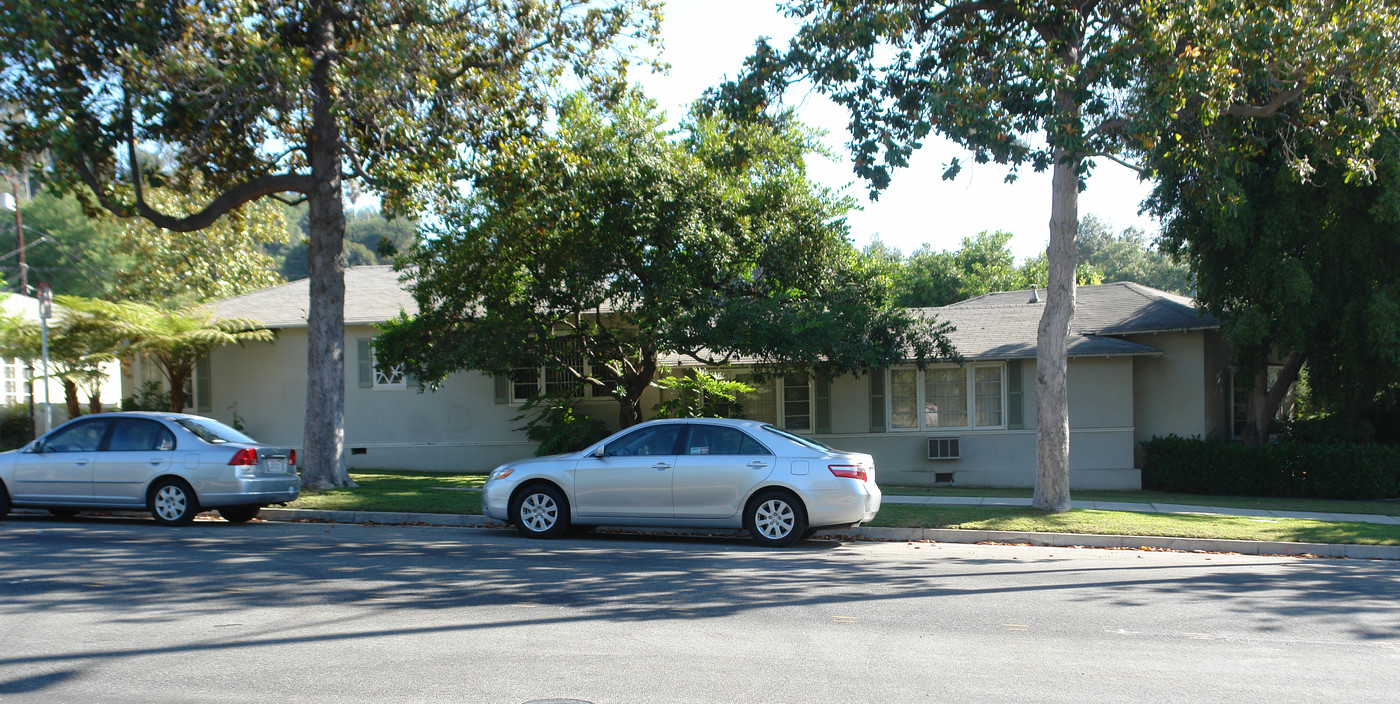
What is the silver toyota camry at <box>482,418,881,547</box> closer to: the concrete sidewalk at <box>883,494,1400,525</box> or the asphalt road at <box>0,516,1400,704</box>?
the asphalt road at <box>0,516,1400,704</box>

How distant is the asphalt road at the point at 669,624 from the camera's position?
5.60m

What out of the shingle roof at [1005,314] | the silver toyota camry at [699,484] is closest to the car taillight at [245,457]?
the silver toyota camry at [699,484]

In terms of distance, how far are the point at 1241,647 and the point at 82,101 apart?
54.2ft

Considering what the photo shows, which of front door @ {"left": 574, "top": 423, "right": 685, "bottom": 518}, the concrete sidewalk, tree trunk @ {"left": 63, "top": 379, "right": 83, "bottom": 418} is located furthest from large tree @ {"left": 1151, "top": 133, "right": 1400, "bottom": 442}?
tree trunk @ {"left": 63, "top": 379, "right": 83, "bottom": 418}

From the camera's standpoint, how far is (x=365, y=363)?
71.9 feet

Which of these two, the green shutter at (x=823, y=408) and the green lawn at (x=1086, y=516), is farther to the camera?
the green shutter at (x=823, y=408)

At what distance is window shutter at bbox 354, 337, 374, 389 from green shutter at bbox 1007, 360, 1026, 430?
13871 millimetres

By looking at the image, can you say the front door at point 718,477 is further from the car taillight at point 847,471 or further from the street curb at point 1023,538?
the street curb at point 1023,538

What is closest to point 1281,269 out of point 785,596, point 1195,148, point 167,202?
point 1195,148

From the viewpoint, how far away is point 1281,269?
1678 cm

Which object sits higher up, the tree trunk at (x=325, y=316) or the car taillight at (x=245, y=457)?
the tree trunk at (x=325, y=316)

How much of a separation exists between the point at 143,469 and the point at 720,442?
7.33 m

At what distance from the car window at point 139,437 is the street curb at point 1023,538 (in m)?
1.83

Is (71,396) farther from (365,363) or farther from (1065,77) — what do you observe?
(1065,77)
